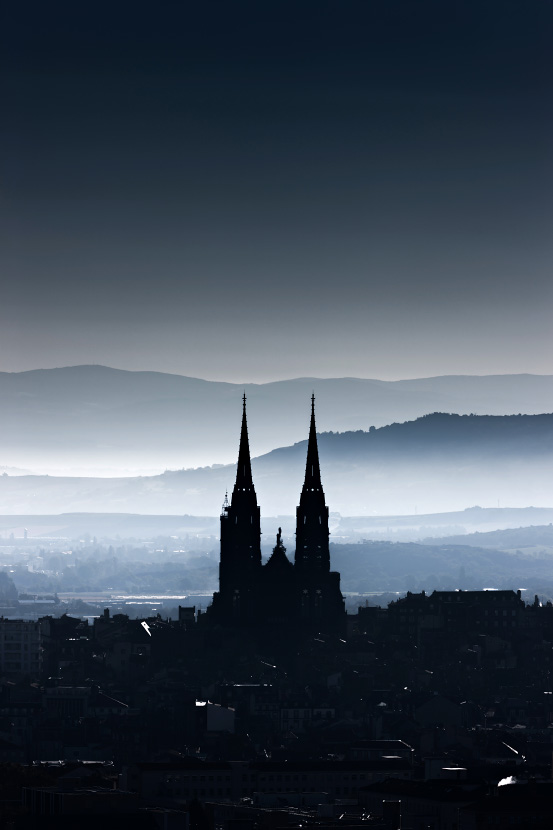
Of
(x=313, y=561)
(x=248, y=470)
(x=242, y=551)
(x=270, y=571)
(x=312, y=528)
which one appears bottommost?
(x=270, y=571)

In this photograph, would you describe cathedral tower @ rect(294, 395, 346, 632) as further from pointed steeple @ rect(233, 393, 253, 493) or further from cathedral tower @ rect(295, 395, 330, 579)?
pointed steeple @ rect(233, 393, 253, 493)

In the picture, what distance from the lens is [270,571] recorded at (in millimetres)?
186125

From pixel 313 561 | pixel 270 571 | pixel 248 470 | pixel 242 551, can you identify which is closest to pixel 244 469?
pixel 248 470

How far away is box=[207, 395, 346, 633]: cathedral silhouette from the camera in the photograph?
611 feet

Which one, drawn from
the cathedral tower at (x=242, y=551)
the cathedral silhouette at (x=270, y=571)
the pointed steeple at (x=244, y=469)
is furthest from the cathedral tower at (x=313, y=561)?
the pointed steeple at (x=244, y=469)

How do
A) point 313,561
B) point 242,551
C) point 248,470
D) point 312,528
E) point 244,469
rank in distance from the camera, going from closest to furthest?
1. point 242,551
2. point 313,561
3. point 244,469
4. point 248,470
5. point 312,528

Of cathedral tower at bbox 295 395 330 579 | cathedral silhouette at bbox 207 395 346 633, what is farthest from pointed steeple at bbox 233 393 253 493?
cathedral tower at bbox 295 395 330 579

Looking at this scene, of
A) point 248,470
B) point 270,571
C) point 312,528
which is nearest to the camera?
point 270,571

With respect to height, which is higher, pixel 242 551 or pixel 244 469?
pixel 244 469

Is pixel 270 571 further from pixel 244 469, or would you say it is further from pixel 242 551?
pixel 244 469

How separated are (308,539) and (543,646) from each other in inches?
827

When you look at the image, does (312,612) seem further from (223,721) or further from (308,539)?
(223,721)

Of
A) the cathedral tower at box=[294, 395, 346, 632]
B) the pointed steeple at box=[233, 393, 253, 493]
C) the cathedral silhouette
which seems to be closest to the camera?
the pointed steeple at box=[233, 393, 253, 493]

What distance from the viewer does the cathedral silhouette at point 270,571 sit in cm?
18638
